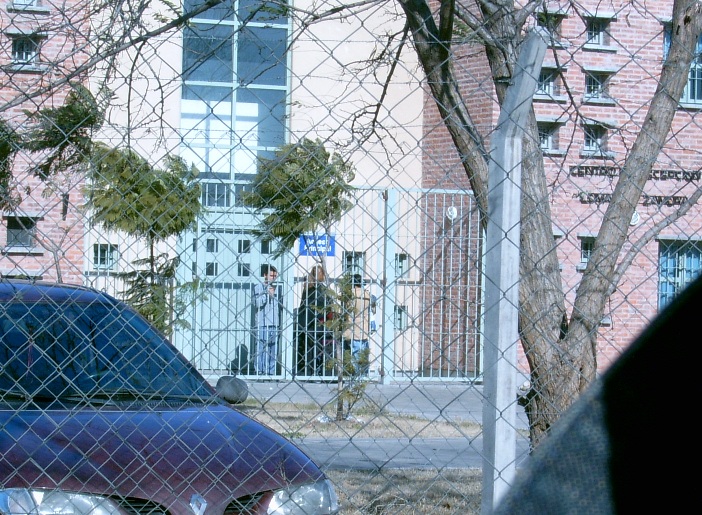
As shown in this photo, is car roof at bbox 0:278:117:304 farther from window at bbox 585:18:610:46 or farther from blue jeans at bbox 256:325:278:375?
window at bbox 585:18:610:46

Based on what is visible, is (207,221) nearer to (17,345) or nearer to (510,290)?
(17,345)

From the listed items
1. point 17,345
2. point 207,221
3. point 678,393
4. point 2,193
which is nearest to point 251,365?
point 207,221

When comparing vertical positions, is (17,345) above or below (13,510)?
above

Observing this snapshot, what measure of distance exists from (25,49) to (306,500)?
86.2 inches

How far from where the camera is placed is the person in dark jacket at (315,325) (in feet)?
18.5

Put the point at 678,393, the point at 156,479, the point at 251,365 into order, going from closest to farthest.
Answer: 1. the point at 678,393
2. the point at 156,479
3. the point at 251,365

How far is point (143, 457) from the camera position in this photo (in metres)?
3.61

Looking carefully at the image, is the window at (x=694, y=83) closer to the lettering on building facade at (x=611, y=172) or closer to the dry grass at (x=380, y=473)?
the lettering on building facade at (x=611, y=172)

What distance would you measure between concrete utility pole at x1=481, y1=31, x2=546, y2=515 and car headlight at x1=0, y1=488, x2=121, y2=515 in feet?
5.16

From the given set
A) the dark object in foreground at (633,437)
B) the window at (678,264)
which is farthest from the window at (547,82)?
the dark object in foreground at (633,437)

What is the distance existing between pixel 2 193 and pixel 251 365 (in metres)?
1.53

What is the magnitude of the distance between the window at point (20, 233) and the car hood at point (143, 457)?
0.73 meters

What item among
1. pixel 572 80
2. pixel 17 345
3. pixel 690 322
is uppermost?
pixel 572 80

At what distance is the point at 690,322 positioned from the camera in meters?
0.97
